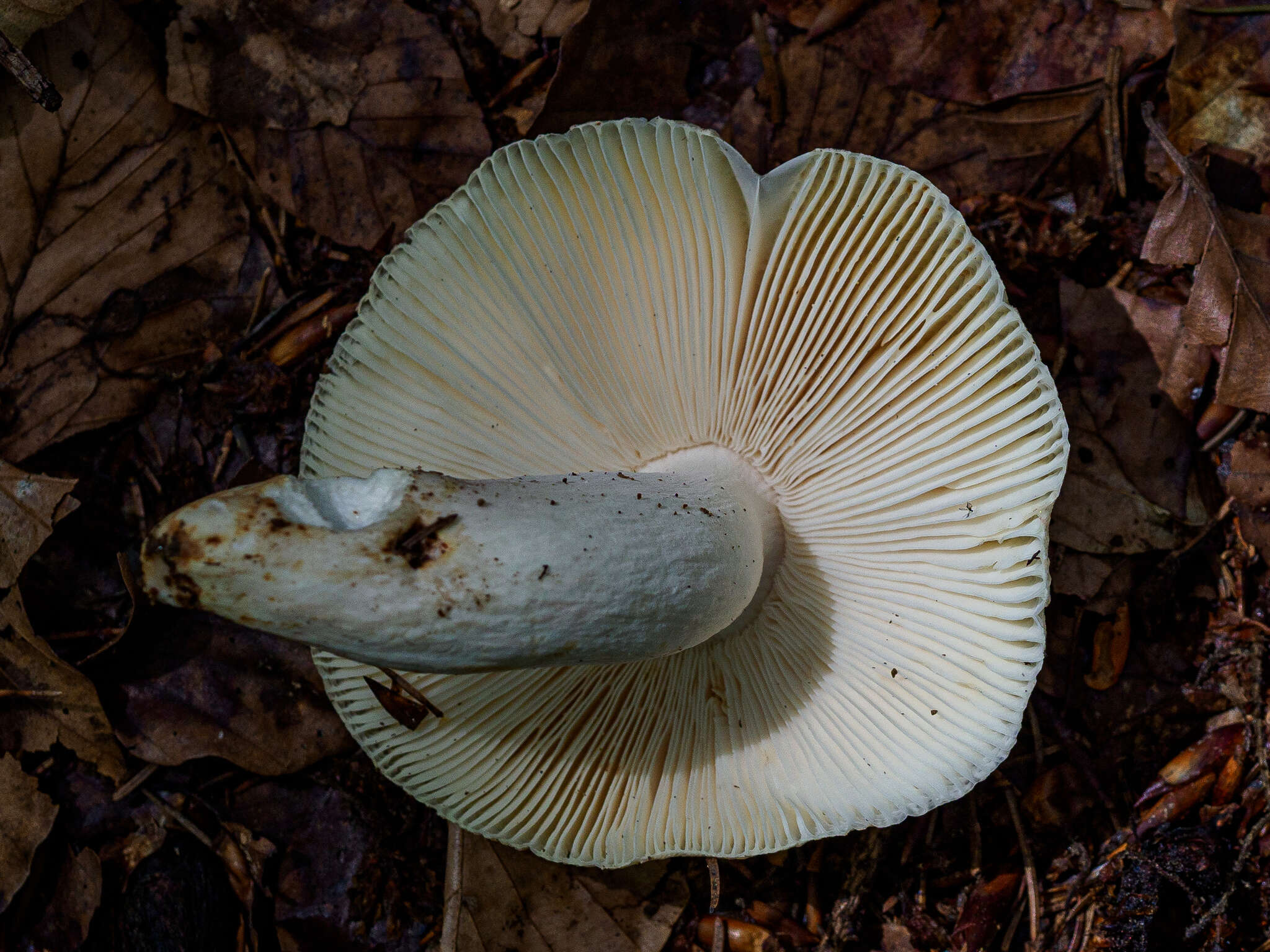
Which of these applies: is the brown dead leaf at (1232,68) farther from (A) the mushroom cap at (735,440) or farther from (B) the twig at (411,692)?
(B) the twig at (411,692)

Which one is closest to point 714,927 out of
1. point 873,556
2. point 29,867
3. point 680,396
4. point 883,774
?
point 883,774

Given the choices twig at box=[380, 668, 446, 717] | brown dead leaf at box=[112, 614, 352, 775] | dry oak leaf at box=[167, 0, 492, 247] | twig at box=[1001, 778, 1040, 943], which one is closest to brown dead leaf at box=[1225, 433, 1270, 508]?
twig at box=[1001, 778, 1040, 943]

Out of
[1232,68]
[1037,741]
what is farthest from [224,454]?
[1232,68]

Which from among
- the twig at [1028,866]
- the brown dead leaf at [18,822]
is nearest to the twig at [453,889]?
the brown dead leaf at [18,822]

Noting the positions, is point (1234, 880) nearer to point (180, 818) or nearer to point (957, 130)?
point (957, 130)

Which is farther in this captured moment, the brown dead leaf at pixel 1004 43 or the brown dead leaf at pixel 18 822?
the brown dead leaf at pixel 1004 43

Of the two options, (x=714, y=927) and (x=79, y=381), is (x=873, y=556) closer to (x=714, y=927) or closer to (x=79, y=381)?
(x=714, y=927)
